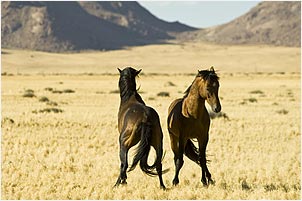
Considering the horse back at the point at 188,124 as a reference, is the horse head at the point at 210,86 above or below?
above

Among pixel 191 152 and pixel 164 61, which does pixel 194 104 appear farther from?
pixel 164 61

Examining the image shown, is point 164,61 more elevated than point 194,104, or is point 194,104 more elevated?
point 194,104

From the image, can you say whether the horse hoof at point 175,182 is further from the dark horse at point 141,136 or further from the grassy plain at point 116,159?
the dark horse at point 141,136

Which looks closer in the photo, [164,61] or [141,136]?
[141,136]

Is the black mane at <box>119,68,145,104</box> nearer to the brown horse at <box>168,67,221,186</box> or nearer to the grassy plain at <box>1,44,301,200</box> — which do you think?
the brown horse at <box>168,67,221,186</box>

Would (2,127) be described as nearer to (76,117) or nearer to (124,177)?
(76,117)

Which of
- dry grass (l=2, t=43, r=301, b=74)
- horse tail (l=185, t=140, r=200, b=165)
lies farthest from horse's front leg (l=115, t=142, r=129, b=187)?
dry grass (l=2, t=43, r=301, b=74)

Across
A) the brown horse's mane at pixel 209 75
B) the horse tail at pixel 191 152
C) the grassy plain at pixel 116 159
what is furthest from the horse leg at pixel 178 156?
the brown horse's mane at pixel 209 75

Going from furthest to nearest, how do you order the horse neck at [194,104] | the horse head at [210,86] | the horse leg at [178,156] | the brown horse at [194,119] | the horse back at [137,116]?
the horse leg at [178,156], the horse neck at [194,104], the brown horse at [194,119], the horse back at [137,116], the horse head at [210,86]

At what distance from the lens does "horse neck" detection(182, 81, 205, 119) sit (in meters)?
10.6

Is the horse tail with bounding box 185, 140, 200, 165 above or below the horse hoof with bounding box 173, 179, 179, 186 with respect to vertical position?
above

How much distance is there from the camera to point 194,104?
10664mm

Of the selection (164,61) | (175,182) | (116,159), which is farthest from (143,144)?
(164,61)

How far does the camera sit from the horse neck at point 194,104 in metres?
10.6
